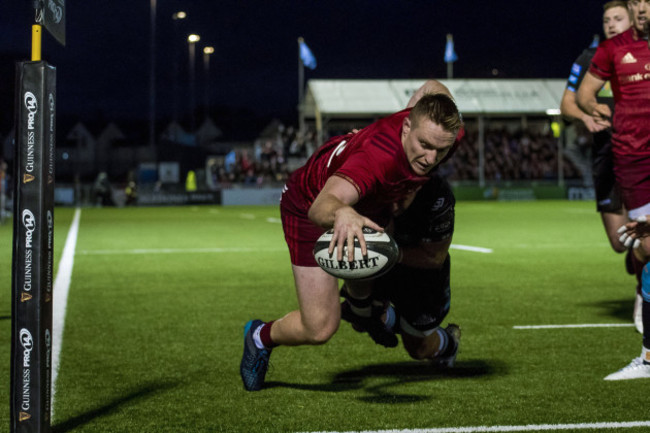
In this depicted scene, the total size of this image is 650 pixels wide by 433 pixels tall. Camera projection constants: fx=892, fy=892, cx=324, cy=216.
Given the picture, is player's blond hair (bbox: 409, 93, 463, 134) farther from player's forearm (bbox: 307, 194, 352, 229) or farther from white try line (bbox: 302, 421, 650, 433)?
white try line (bbox: 302, 421, 650, 433)

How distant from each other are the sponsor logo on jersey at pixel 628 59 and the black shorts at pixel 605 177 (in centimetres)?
152

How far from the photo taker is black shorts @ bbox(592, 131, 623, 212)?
7.10 m

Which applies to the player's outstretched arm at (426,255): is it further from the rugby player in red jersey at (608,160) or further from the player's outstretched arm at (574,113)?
the rugby player in red jersey at (608,160)

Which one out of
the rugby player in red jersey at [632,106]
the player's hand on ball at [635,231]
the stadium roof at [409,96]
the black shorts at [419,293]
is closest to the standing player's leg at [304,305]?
the black shorts at [419,293]

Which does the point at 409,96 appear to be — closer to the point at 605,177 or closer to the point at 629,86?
the point at 605,177

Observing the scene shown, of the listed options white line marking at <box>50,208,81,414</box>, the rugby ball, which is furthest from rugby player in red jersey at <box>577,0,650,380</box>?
white line marking at <box>50,208,81,414</box>

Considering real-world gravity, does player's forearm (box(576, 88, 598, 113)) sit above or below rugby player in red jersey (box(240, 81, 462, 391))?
above

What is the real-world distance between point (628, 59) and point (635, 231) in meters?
1.19

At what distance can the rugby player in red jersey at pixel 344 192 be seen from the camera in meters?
3.65

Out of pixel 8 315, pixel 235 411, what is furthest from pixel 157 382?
pixel 8 315

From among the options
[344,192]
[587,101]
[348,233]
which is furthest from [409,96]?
[348,233]

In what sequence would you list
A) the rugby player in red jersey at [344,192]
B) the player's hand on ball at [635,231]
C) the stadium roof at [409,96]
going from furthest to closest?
1. the stadium roof at [409,96]
2. the player's hand on ball at [635,231]
3. the rugby player in red jersey at [344,192]

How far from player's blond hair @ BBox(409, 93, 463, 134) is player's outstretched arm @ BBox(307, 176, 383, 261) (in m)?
0.47

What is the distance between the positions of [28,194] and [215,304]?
Answer: 16.7ft
